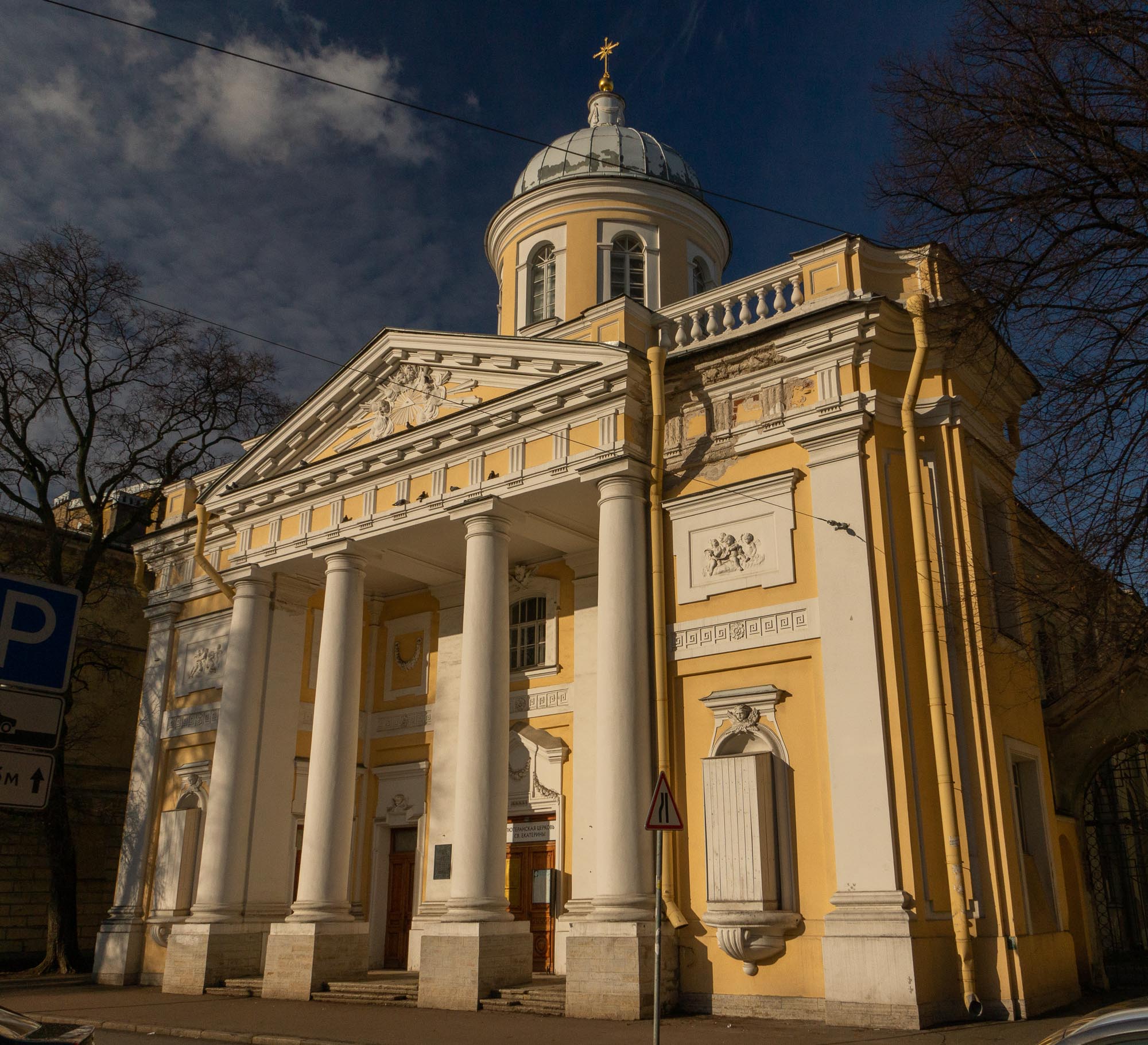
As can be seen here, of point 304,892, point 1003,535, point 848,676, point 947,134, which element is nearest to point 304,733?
point 304,892

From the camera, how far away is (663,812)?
845 centimetres

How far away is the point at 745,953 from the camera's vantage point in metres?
11.4

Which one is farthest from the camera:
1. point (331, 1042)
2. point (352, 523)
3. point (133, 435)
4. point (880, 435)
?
point (133, 435)

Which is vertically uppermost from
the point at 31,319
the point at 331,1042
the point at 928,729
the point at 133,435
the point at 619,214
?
the point at 619,214

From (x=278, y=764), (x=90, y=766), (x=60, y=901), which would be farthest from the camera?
(x=90, y=766)

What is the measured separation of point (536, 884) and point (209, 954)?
475 centimetres

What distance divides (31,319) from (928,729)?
57.9ft

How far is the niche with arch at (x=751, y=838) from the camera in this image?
1138cm

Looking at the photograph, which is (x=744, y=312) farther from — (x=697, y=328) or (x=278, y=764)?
(x=278, y=764)

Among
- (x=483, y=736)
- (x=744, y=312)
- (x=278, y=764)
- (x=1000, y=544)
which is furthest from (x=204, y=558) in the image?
(x=1000, y=544)

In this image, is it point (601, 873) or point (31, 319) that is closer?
point (601, 873)

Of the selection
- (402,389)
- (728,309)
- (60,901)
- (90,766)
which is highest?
(402,389)

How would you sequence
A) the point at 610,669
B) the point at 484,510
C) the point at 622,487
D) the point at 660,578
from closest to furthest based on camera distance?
the point at 610,669, the point at 660,578, the point at 622,487, the point at 484,510

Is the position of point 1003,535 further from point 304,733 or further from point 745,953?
point 304,733
